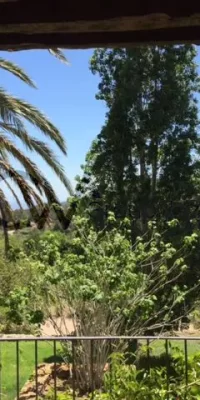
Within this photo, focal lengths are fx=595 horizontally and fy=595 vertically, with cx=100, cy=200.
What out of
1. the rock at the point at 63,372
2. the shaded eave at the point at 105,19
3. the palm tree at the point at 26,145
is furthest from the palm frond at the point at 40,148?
the shaded eave at the point at 105,19

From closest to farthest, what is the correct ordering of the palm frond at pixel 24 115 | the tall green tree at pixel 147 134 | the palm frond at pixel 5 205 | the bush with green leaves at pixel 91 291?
the bush with green leaves at pixel 91 291, the palm frond at pixel 24 115, the palm frond at pixel 5 205, the tall green tree at pixel 147 134

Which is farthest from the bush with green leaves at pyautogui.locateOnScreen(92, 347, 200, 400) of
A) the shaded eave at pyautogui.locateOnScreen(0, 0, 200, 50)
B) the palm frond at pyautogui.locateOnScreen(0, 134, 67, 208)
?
the palm frond at pyautogui.locateOnScreen(0, 134, 67, 208)

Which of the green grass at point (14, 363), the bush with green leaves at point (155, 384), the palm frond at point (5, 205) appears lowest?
the green grass at point (14, 363)

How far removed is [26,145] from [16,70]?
134 cm

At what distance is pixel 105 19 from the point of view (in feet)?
6.52

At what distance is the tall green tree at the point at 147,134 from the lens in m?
14.5

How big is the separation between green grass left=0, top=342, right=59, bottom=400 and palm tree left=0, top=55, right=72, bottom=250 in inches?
103

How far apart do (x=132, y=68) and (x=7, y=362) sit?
788cm

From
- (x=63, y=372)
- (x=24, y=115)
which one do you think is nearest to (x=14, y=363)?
(x=63, y=372)

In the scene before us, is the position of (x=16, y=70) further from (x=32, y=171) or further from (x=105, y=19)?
(x=105, y=19)

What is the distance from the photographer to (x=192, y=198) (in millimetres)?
14734

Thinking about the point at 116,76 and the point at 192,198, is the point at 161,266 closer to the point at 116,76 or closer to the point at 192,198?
the point at 192,198

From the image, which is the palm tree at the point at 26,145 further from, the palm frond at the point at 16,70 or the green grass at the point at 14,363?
the green grass at the point at 14,363

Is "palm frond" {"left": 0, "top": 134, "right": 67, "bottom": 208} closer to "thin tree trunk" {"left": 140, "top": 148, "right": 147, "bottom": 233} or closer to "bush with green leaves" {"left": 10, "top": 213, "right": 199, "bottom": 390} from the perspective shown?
"bush with green leaves" {"left": 10, "top": 213, "right": 199, "bottom": 390}
